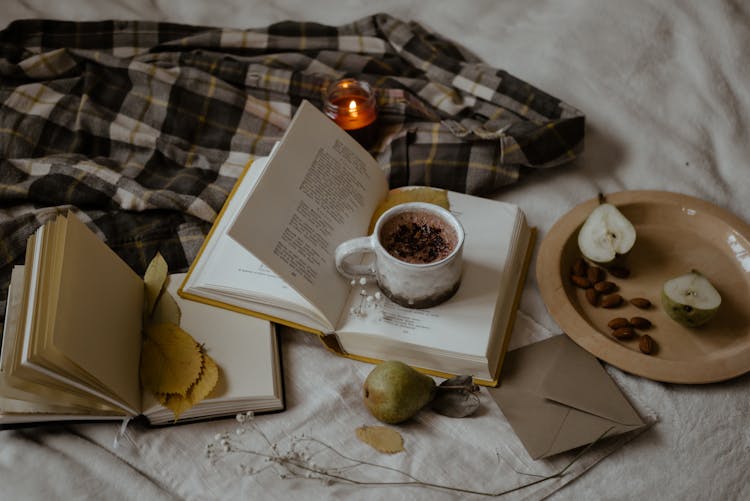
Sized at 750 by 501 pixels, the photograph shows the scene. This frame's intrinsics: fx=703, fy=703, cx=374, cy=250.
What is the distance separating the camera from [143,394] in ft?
2.61

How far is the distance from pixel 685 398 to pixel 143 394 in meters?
0.62

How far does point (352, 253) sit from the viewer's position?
836mm

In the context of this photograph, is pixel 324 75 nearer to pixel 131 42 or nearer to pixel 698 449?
pixel 131 42

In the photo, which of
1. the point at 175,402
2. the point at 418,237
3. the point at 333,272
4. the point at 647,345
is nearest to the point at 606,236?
the point at 647,345

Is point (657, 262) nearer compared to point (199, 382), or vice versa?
point (199, 382)

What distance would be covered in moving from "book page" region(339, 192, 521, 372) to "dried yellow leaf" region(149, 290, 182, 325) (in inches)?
8.2

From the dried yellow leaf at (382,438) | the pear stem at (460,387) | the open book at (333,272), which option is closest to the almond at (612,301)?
Answer: the open book at (333,272)

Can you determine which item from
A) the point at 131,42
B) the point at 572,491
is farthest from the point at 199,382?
the point at 131,42

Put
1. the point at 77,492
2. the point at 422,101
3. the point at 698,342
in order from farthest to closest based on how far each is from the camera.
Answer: the point at 422,101 < the point at 698,342 < the point at 77,492

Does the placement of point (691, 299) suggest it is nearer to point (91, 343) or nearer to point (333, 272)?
point (333, 272)

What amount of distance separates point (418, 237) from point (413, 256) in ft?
0.10

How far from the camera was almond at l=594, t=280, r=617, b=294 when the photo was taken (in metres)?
0.89

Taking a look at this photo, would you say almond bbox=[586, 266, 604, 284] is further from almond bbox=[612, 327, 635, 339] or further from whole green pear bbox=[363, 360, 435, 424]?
whole green pear bbox=[363, 360, 435, 424]

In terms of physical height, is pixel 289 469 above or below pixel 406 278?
below
